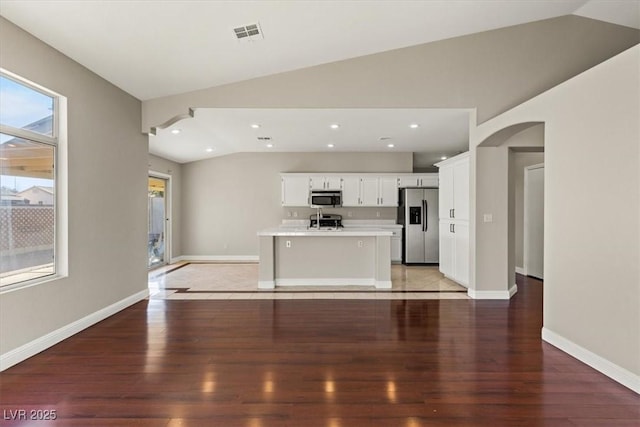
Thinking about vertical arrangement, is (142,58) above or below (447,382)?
above

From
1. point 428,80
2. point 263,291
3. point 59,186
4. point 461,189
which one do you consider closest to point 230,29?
point 59,186

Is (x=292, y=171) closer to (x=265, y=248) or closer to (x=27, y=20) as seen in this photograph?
(x=265, y=248)

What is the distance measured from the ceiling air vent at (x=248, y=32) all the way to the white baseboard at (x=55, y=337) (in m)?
3.35

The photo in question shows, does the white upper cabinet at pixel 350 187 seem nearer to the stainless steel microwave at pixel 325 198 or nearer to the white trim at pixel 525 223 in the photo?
the stainless steel microwave at pixel 325 198

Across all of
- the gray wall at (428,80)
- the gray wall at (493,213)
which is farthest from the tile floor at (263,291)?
the gray wall at (428,80)

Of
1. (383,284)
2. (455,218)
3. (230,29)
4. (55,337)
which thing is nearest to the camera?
(55,337)

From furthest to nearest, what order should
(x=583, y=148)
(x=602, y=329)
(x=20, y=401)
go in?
(x=583, y=148), (x=602, y=329), (x=20, y=401)

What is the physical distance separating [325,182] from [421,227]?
8.09ft

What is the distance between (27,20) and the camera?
246 centimetres

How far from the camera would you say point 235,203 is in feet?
25.5

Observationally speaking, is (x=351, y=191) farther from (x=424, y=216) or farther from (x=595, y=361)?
(x=595, y=361)

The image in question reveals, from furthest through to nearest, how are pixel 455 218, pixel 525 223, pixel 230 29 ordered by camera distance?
1. pixel 525 223
2. pixel 455 218
3. pixel 230 29

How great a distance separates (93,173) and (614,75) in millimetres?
4865

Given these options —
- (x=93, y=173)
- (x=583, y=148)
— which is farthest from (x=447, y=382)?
(x=93, y=173)
